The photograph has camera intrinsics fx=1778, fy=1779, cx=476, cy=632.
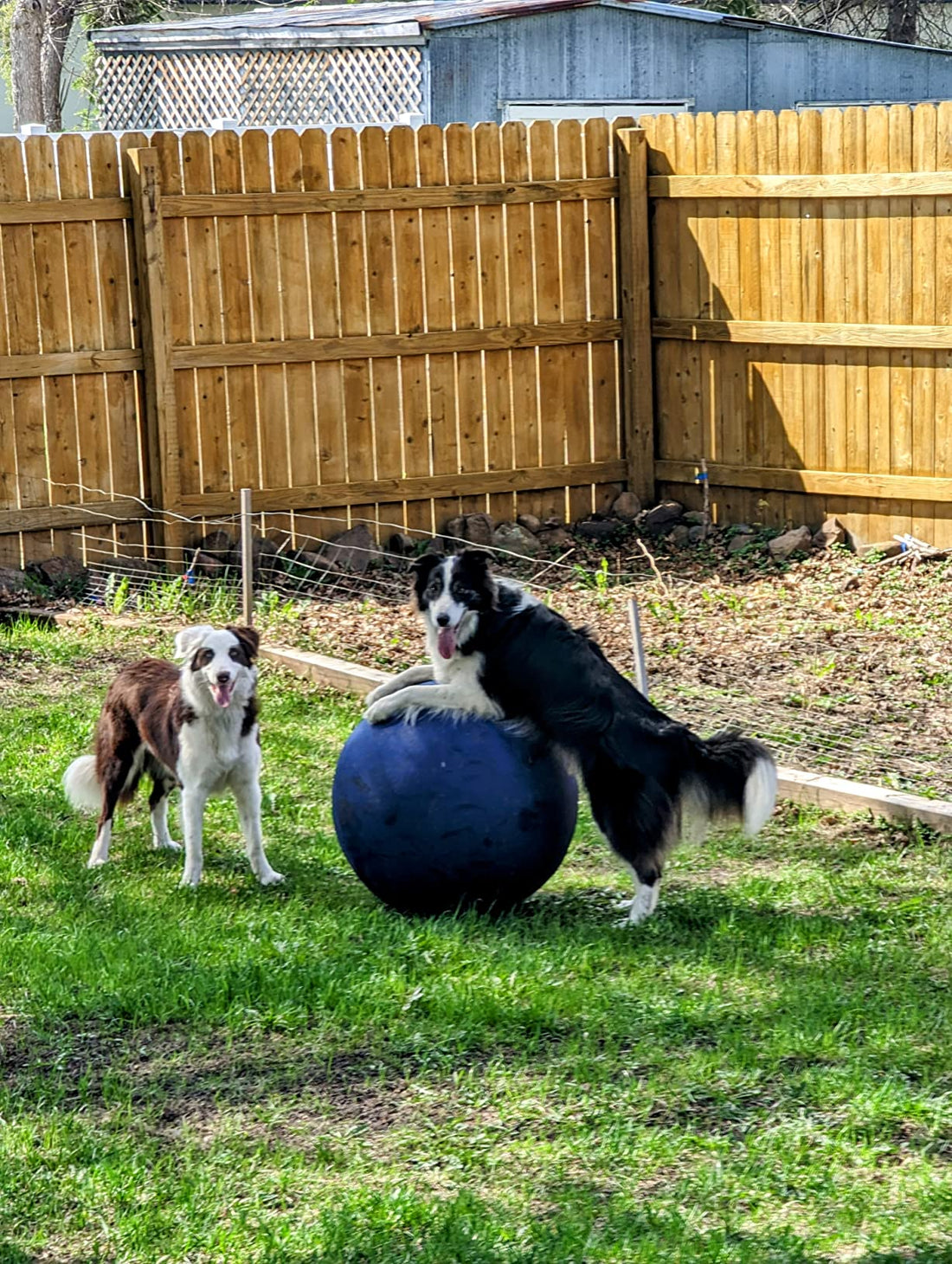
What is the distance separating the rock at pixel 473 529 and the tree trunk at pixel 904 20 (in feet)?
55.3

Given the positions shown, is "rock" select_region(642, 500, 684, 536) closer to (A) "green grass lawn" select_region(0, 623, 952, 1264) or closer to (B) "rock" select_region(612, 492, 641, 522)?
(B) "rock" select_region(612, 492, 641, 522)

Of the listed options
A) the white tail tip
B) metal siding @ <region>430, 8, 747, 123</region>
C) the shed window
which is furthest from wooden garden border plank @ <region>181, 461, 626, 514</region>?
the white tail tip

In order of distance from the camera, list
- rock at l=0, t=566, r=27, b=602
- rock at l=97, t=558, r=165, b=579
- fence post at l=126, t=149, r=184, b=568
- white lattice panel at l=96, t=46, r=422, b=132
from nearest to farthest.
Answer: rock at l=0, t=566, r=27, b=602 < fence post at l=126, t=149, r=184, b=568 < rock at l=97, t=558, r=165, b=579 < white lattice panel at l=96, t=46, r=422, b=132

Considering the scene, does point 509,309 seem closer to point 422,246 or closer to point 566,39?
point 422,246

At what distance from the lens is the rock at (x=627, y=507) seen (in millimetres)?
13641

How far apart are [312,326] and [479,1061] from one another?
834cm

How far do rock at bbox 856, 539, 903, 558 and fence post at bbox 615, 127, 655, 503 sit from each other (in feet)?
6.62

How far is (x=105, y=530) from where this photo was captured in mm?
12289

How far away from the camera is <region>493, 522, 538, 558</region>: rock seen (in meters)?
13.0

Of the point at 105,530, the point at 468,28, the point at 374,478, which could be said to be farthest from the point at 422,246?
the point at 468,28

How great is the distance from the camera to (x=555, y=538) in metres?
13.3

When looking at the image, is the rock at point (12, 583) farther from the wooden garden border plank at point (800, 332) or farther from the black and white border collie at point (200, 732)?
the wooden garden border plank at point (800, 332)

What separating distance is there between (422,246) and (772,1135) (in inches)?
369

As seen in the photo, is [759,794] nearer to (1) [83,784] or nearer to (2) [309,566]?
(1) [83,784]
